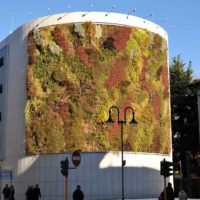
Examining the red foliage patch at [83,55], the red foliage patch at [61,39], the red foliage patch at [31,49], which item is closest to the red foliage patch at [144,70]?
the red foliage patch at [83,55]

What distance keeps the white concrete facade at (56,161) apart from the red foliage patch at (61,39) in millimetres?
816

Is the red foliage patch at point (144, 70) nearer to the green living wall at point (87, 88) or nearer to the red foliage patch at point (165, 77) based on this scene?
the green living wall at point (87, 88)

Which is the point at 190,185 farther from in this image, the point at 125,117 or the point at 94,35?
the point at 94,35

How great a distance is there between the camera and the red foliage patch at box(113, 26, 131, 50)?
4203 cm

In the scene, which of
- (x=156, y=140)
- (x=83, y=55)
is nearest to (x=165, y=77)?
(x=156, y=140)

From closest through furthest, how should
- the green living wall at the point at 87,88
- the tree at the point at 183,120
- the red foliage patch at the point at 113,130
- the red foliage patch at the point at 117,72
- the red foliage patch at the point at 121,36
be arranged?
the green living wall at the point at 87,88
the red foliage patch at the point at 113,130
the red foliage patch at the point at 117,72
the red foliage patch at the point at 121,36
the tree at the point at 183,120

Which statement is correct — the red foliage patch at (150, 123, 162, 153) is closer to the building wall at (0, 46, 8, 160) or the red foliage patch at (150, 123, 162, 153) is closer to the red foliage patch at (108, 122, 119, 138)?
the red foliage patch at (108, 122, 119, 138)

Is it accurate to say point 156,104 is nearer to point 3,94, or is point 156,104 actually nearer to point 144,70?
point 144,70

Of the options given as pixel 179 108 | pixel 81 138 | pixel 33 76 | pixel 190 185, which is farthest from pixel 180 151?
pixel 33 76

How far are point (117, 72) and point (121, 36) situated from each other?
3333mm

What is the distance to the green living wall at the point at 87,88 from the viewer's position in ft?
133

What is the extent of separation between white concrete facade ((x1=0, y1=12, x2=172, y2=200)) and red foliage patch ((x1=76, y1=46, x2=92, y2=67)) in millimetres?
2615

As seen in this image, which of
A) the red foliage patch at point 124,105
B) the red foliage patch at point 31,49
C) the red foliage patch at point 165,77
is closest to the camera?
the red foliage patch at point 124,105

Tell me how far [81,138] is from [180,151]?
16.0m
